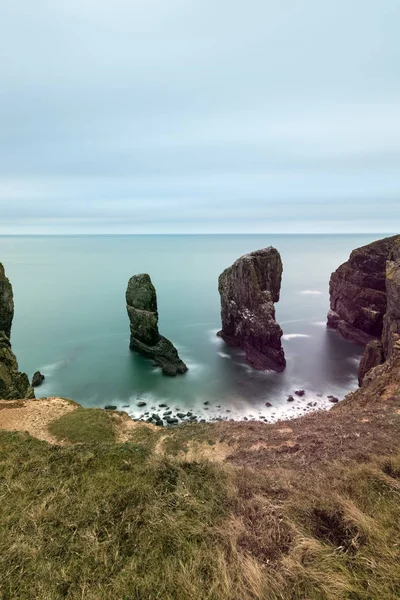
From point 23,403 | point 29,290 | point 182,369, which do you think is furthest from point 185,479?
point 29,290

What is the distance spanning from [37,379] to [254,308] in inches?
1429

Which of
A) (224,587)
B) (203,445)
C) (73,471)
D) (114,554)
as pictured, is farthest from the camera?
(203,445)

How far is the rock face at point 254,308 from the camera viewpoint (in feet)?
163

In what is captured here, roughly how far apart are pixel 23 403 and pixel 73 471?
14.0 m

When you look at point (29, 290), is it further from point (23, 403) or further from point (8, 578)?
point (8, 578)

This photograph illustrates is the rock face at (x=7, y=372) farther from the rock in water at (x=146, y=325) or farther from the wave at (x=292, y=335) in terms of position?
the wave at (x=292, y=335)

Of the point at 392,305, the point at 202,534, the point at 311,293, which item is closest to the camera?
the point at 202,534

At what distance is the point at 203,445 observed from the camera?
1800cm

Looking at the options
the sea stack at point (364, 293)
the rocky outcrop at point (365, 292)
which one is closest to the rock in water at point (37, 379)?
the sea stack at point (364, 293)

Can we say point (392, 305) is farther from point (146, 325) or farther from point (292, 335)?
point (146, 325)

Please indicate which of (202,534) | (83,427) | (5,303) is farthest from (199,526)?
(5,303)

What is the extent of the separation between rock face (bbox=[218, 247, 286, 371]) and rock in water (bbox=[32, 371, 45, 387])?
32.8 metres

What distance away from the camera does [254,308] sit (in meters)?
52.6

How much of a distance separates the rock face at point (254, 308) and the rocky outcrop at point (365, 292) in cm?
1654
